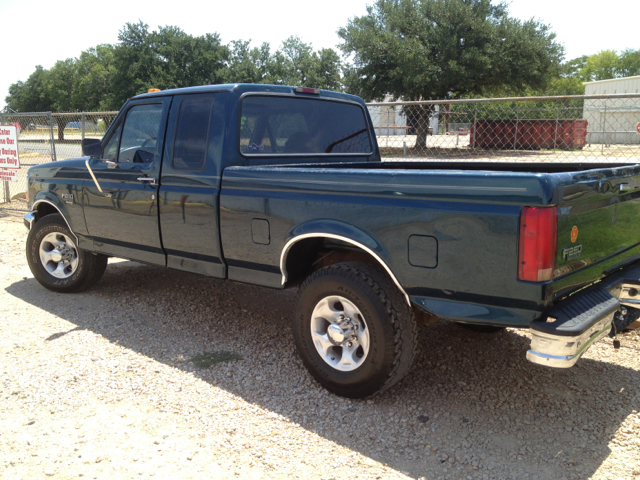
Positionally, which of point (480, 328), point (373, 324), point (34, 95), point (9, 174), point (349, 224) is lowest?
point (480, 328)

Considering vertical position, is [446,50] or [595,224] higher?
[446,50]

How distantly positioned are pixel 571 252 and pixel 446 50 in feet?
75.9

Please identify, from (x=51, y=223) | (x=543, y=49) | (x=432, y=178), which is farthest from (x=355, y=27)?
(x=432, y=178)

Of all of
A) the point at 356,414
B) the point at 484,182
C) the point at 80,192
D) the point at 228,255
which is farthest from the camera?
the point at 80,192

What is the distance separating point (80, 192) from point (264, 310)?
2120 mm

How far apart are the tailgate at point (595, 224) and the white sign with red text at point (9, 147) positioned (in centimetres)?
993

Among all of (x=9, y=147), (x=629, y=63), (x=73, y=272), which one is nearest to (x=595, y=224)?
(x=73, y=272)

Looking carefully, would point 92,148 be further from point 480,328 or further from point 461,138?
point 461,138

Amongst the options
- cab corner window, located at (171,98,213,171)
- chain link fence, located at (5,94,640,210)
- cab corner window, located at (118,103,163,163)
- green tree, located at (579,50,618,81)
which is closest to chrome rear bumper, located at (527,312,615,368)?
cab corner window, located at (171,98,213,171)

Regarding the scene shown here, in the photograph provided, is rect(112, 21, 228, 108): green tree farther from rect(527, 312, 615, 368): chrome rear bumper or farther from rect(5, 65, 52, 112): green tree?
rect(5, 65, 52, 112): green tree

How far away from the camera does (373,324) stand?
310cm

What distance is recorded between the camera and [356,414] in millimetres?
3225

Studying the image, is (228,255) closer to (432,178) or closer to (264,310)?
(264,310)

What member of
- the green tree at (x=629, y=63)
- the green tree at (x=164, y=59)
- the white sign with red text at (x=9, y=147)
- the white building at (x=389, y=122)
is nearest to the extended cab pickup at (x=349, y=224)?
the white building at (x=389, y=122)
